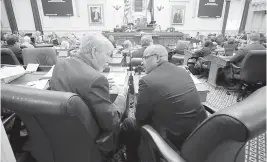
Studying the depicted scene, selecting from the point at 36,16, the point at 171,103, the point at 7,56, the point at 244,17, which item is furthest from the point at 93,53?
the point at 244,17

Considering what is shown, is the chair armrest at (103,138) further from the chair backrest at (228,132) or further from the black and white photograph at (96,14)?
the black and white photograph at (96,14)

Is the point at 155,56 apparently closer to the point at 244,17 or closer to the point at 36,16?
the point at 36,16

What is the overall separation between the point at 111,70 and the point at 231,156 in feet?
5.43

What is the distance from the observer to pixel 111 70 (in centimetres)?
210

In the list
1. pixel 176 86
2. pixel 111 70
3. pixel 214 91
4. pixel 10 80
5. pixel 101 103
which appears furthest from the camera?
pixel 214 91

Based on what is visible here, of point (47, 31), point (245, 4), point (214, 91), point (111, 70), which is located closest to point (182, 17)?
point (245, 4)

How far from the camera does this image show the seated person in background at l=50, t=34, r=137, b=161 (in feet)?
3.10

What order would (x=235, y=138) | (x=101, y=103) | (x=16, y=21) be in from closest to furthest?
(x=235, y=138) < (x=101, y=103) < (x=16, y=21)

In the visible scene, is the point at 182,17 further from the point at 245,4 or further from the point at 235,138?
the point at 235,138

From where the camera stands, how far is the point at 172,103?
1187mm

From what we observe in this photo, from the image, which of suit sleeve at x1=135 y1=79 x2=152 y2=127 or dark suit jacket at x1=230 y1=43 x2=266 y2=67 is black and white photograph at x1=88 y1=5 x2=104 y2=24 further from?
suit sleeve at x1=135 y1=79 x2=152 y2=127

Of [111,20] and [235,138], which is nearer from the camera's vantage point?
[235,138]

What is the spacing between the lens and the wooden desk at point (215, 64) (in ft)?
10.6

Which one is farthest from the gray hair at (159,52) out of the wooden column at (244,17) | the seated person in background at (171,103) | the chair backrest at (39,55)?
the wooden column at (244,17)
